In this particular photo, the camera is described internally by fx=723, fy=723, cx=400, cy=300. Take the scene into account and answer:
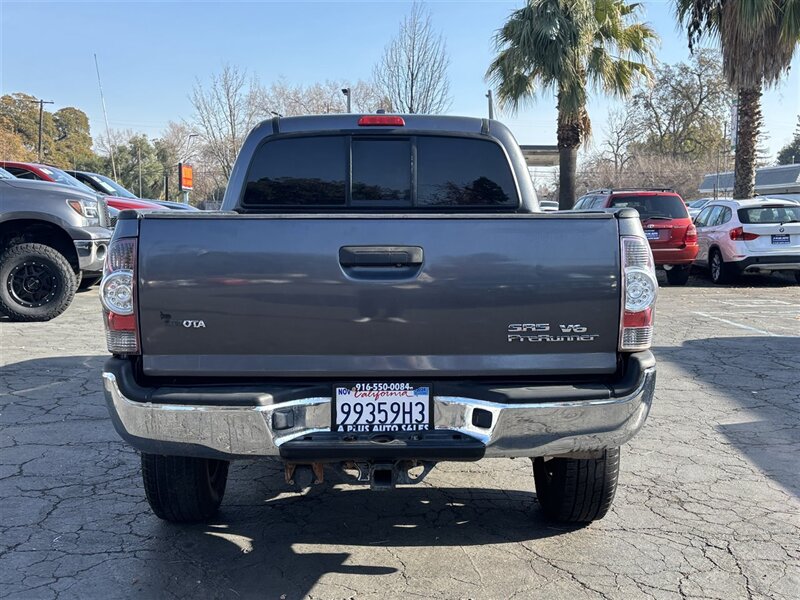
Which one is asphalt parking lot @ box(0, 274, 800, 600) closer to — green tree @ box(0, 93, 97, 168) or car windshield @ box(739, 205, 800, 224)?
car windshield @ box(739, 205, 800, 224)

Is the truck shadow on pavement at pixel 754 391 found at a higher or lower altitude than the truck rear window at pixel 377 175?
lower

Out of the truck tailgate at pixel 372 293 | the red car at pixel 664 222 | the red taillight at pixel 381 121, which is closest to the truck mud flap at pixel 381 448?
the truck tailgate at pixel 372 293

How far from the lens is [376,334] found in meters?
2.82

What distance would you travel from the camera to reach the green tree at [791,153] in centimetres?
8344

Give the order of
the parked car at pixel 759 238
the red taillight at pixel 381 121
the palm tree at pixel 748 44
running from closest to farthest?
the red taillight at pixel 381 121 → the parked car at pixel 759 238 → the palm tree at pixel 748 44

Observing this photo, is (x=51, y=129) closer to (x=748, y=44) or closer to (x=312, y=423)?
(x=748, y=44)

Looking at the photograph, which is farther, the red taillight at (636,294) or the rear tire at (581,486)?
the rear tire at (581,486)

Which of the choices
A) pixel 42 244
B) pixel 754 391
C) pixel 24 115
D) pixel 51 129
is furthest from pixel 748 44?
pixel 51 129

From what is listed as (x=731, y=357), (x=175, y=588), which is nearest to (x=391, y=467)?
(x=175, y=588)

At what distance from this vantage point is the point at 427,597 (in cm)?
297

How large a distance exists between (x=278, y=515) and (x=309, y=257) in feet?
5.47

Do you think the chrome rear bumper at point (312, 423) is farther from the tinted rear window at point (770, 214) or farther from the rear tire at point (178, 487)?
the tinted rear window at point (770, 214)

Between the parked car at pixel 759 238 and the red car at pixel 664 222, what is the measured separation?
24.3 inches

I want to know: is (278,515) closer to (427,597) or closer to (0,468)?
(427,597)
